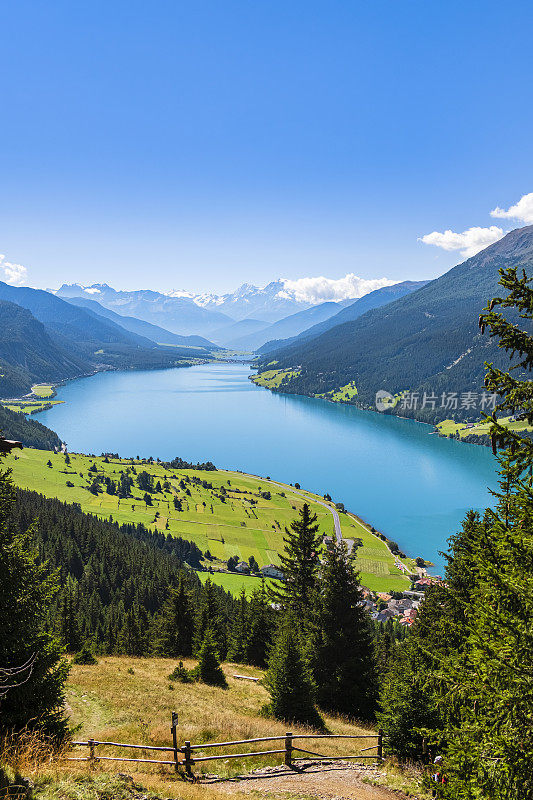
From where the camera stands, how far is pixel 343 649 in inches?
1006

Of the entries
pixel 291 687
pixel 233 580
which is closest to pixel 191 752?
pixel 291 687

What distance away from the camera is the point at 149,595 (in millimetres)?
89062

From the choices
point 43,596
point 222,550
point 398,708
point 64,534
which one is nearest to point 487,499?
point 222,550

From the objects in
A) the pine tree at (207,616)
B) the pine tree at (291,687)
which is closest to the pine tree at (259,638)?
the pine tree at (207,616)

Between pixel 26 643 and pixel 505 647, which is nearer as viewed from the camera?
pixel 505 647

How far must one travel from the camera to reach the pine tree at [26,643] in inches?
499

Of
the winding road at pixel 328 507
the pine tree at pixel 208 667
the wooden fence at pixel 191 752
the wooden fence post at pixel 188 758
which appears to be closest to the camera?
the wooden fence at pixel 191 752

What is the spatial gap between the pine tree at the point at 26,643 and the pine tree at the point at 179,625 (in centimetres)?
2622

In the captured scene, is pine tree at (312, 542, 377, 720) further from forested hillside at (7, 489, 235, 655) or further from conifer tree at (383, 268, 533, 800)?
forested hillside at (7, 489, 235, 655)

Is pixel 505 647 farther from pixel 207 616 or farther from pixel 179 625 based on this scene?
pixel 179 625

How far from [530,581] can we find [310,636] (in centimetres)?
2084

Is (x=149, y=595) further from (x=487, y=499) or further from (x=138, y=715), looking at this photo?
(x=487, y=499)

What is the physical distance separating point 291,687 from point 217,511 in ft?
439

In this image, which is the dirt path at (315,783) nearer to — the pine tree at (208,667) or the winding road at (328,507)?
the pine tree at (208,667)
